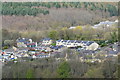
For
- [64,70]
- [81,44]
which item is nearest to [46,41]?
[81,44]

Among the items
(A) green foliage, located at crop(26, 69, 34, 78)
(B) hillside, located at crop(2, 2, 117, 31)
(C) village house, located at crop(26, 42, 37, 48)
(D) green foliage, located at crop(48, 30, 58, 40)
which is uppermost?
(B) hillside, located at crop(2, 2, 117, 31)

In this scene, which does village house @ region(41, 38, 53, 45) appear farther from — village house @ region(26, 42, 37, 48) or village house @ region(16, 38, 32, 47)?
village house @ region(16, 38, 32, 47)

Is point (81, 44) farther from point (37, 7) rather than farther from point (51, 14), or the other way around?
point (37, 7)

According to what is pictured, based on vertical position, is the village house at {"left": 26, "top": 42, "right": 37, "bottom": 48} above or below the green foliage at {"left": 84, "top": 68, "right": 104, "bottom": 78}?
above

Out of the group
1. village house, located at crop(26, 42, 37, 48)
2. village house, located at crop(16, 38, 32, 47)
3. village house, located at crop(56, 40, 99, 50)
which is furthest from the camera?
village house, located at crop(16, 38, 32, 47)

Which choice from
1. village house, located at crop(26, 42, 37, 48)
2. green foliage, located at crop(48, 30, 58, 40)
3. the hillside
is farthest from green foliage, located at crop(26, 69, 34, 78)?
the hillside

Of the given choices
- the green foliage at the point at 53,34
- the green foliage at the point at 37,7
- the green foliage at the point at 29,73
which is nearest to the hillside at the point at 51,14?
the green foliage at the point at 37,7

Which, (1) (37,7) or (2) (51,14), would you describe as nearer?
(2) (51,14)

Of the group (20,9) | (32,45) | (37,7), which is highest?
(37,7)

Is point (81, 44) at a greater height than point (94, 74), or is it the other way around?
point (81, 44)
